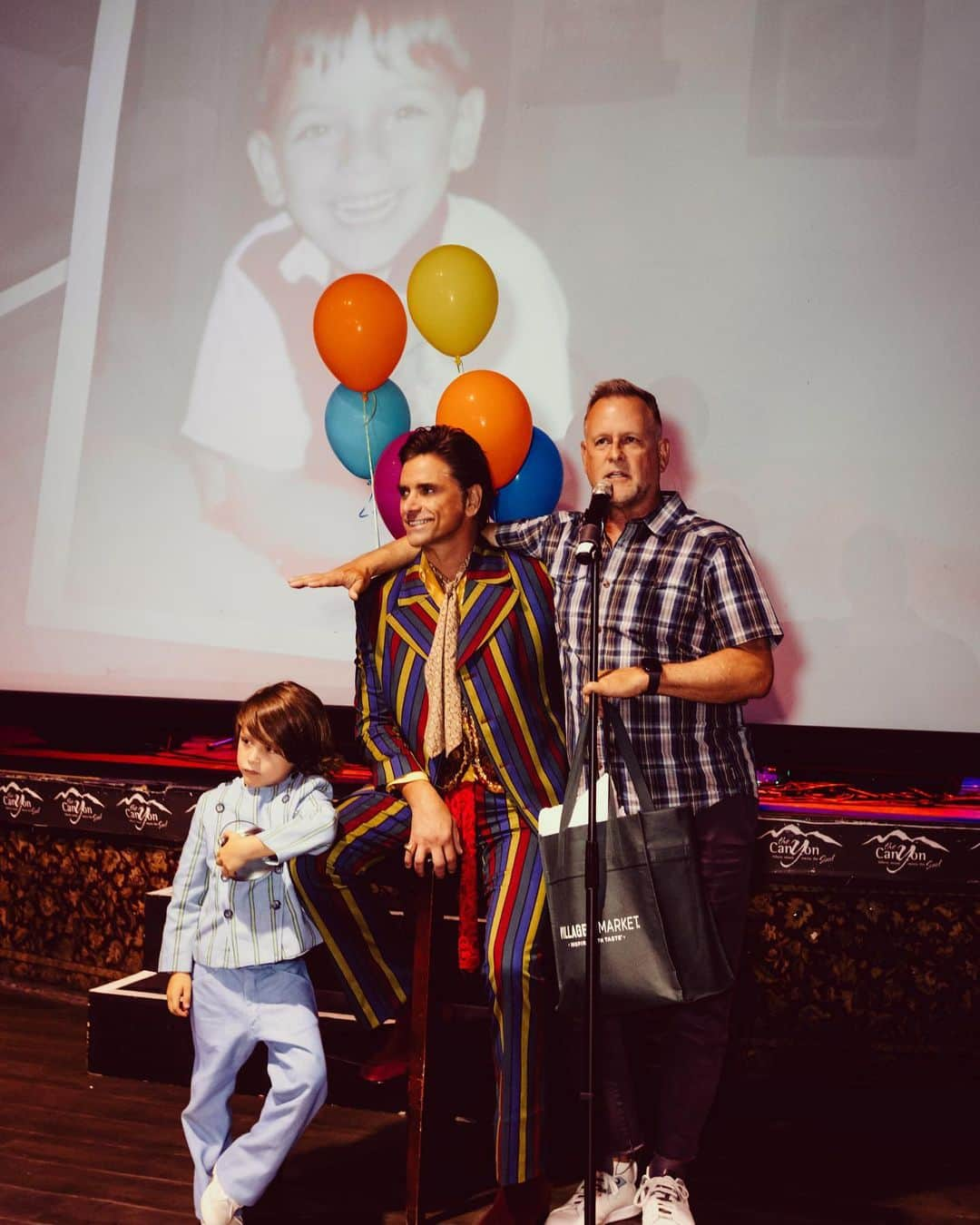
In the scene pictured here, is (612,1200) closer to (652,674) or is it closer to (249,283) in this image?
(652,674)

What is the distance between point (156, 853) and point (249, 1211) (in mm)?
1520

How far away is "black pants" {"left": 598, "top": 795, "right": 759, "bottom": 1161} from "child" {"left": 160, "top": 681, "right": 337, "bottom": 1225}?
578 mm

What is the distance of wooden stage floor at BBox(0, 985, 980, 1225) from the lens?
2.32 meters

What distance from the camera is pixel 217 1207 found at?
2.14 meters

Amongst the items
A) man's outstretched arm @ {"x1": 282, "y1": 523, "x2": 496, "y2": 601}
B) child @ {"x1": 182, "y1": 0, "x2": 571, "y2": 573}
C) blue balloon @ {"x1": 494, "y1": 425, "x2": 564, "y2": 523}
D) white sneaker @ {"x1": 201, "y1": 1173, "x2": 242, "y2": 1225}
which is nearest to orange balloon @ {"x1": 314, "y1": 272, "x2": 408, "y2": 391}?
child @ {"x1": 182, "y1": 0, "x2": 571, "y2": 573}

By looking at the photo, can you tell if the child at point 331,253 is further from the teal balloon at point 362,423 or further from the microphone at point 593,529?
the microphone at point 593,529

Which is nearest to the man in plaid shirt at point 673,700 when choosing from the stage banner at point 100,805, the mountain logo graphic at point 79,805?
the stage banner at point 100,805

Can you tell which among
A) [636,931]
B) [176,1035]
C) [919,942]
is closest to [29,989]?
[176,1035]

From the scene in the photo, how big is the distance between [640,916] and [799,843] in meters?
0.92

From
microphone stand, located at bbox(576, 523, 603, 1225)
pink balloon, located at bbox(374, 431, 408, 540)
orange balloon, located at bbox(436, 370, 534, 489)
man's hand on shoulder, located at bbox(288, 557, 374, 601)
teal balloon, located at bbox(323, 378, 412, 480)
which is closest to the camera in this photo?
microphone stand, located at bbox(576, 523, 603, 1225)

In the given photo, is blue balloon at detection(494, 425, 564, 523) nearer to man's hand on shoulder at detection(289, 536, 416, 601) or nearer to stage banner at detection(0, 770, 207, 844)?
man's hand on shoulder at detection(289, 536, 416, 601)

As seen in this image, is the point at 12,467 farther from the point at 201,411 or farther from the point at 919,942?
the point at 919,942

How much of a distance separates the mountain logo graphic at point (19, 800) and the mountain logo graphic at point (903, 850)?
2536 millimetres


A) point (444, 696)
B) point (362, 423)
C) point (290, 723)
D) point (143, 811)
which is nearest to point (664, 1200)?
point (444, 696)
